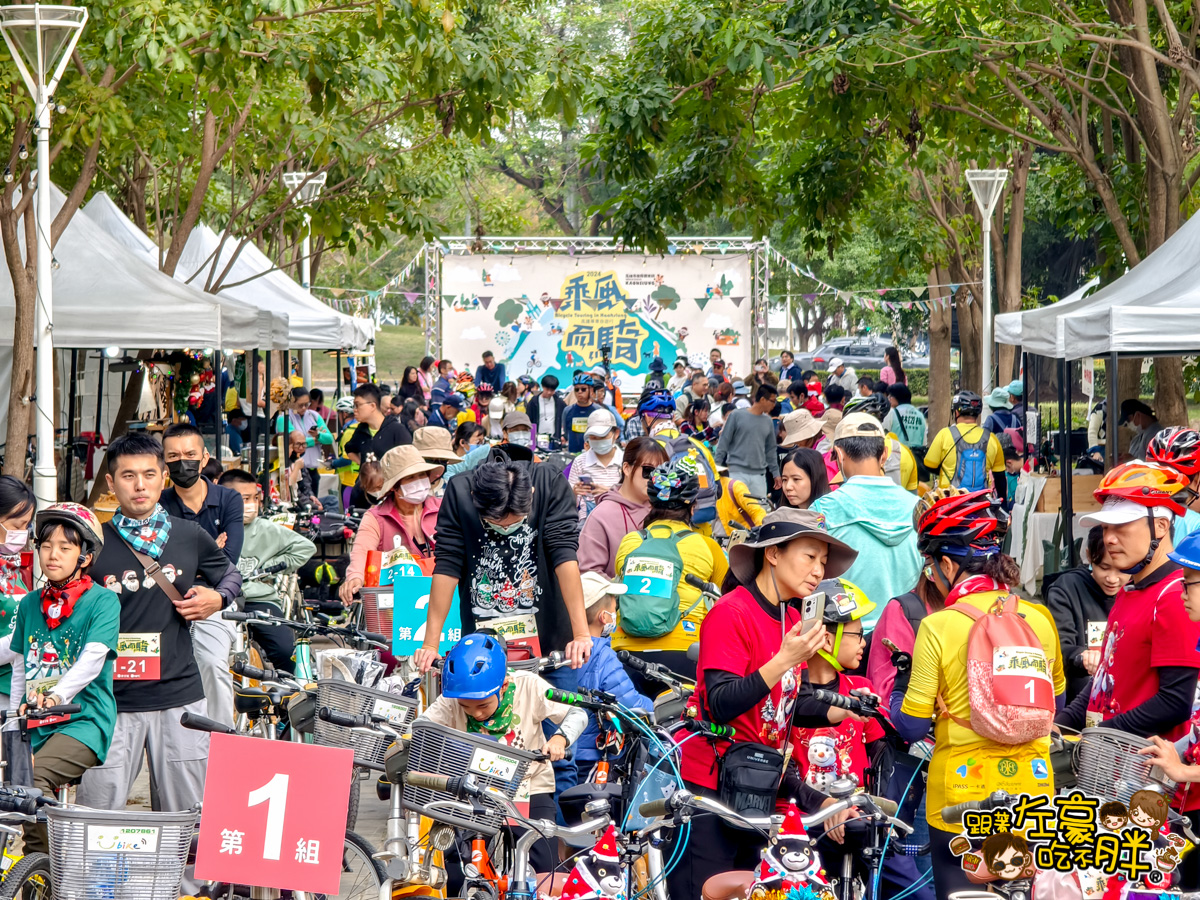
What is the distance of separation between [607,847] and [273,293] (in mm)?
16544

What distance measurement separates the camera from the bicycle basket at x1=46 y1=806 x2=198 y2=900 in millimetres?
3818

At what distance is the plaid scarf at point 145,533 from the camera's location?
5.52m

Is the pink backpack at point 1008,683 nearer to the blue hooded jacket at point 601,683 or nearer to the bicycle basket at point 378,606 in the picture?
the blue hooded jacket at point 601,683

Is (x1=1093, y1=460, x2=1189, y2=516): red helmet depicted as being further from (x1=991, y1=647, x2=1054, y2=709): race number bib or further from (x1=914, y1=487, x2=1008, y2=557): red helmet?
(x1=991, y1=647, x2=1054, y2=709): race number bib

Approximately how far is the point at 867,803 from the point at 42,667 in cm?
304

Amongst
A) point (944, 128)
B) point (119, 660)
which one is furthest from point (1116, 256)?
point (119, 660)

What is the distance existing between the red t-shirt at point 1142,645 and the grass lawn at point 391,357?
5586 centimetres

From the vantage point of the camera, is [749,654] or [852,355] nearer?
[749,654]

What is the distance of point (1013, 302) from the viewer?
77.7ft

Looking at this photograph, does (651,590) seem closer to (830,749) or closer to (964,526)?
(830,749)

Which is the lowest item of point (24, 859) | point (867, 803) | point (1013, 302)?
point (24, 859)

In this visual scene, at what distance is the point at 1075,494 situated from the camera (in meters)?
12.3

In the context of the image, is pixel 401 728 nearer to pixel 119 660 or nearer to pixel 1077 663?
pixel 119 660

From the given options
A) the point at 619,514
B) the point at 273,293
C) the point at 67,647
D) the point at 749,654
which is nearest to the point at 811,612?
the point at 749,654
